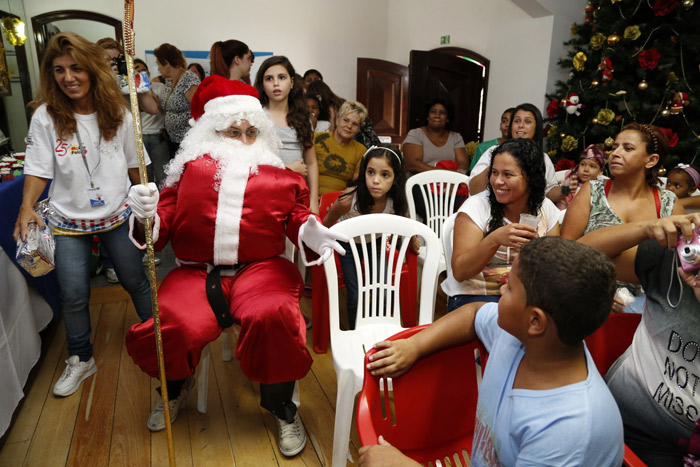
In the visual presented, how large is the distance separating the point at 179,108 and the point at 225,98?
5.89ft

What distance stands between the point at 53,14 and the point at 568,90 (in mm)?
6283

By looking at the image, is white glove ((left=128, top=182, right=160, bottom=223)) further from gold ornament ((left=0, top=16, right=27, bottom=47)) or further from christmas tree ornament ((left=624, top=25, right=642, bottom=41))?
gold ornament ((left=0, top=16, right=27, bottom=47))

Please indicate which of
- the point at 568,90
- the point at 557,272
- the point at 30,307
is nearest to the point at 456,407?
the point at 557,272

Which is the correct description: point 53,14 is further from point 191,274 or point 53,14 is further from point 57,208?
point 191,274

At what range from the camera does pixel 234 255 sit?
6.11 feet

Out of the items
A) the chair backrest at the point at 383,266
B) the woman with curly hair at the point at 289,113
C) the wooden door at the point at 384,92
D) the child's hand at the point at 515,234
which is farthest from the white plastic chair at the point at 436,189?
the wooden door at the point at 384,92

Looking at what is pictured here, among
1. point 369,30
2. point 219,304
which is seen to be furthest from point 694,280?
point 369,30

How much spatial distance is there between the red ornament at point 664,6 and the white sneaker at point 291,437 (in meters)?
3.89

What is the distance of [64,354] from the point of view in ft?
8.11

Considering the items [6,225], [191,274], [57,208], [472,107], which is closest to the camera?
[191,274]

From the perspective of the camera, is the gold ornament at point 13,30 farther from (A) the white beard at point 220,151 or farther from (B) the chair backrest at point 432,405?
(B) the chair backrest at point 432,405

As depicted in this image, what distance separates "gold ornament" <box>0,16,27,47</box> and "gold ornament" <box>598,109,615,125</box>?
6.00 metres

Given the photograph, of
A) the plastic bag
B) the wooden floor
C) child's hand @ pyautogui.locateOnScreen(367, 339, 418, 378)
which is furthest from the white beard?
child's hand @ pyautogui.locateOnScreen(367, 339, 418, 378)

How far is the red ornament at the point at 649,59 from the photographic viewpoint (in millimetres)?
3443
